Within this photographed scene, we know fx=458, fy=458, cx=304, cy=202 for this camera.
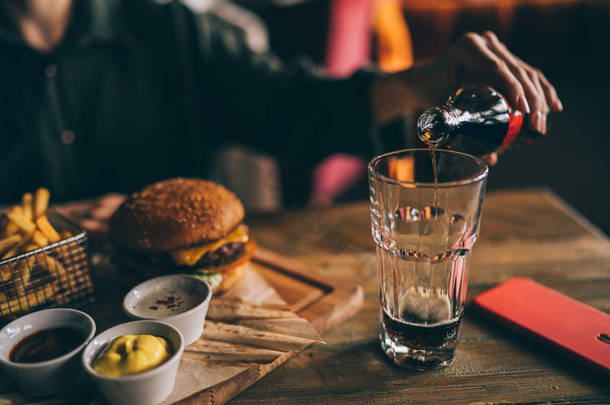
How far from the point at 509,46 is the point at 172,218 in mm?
2771

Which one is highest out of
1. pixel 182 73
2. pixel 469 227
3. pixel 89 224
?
pixel 182 73

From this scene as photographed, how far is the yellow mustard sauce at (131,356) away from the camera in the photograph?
2.79 feet

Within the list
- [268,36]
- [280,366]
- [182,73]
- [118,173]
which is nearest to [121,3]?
[182,73]

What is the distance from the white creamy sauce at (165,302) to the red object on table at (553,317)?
0.74 metres

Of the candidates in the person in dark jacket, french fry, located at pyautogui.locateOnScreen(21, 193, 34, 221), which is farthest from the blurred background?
french fry, located at pyautogui.locateOnScreen(21, 193, 34, 221)

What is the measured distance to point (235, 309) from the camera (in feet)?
4.01

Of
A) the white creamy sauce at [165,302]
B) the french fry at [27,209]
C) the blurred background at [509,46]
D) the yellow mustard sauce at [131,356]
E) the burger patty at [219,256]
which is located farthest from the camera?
the blurred background at [509,46]

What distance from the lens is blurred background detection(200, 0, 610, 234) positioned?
311 cm

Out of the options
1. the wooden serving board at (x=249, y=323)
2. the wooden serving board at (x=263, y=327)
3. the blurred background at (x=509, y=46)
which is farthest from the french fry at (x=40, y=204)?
the blurred background at (x=509, y=46)

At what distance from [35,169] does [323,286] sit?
158 cm

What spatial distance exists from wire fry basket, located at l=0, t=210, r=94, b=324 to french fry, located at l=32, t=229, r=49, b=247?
17 mm

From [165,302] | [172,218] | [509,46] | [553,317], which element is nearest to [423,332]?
[553,317]

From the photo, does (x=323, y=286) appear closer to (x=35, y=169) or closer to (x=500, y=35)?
(x=35, y=169)

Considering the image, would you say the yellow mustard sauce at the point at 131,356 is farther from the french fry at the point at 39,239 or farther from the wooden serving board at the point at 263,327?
the french fry at the point at 39,239
